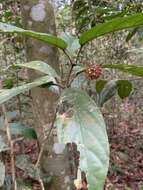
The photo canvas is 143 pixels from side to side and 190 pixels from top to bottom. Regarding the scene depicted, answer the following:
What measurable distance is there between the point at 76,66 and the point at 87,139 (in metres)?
0.24

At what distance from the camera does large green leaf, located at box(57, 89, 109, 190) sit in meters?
0.83

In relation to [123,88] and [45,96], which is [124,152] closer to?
[123,88]

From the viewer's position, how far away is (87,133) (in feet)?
2.96

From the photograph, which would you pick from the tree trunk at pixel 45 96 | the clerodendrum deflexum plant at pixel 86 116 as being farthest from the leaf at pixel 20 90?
the tree trunk at pixel 45 96

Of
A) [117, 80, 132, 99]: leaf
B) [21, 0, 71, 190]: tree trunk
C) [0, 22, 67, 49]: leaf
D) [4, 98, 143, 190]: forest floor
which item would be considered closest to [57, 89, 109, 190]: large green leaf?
[0, 22, 67, 49]: leaf

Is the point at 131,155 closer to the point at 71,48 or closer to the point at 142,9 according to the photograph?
the point at 142,9

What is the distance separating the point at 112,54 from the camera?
4.64 metres

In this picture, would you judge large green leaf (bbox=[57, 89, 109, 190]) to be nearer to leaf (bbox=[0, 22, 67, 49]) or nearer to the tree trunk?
leaf (bbox=[0, 22, 67, 49])

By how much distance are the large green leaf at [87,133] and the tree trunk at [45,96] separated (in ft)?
1.52

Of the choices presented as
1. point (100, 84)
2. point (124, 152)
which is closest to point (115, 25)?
point (100, 84)

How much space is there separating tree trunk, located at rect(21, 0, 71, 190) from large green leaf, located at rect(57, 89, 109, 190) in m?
0.46

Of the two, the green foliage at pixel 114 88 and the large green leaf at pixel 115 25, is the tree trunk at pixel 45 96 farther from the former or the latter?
the large green leaf at pixel 115 25

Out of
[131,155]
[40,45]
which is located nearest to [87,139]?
[40,45]

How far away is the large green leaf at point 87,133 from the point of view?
0.83 meters
